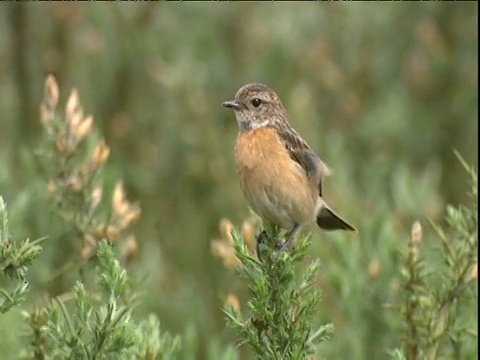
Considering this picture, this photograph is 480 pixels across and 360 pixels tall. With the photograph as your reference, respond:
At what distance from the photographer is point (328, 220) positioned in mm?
4473

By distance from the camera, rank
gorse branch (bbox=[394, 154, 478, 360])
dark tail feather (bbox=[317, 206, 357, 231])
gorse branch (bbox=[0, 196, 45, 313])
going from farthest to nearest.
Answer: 1. dark tail feather (bbox=[317, 206, 357, 231])
2. gorse branch (bbox=[394, 154, 478, 360])
3. gorse branch (bbox=[0, 196, 45, 313])

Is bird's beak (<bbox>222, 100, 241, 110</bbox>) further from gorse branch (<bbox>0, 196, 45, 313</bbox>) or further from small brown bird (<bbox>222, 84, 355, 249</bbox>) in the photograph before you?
gorse branch (<bbox>0, 196, 45, 313</bbox>)

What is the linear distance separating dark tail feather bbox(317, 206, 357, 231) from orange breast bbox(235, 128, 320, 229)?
0.17ft

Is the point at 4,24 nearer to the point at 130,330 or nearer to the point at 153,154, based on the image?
the point at 153,154

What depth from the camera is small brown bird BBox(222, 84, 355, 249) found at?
14.0 feet

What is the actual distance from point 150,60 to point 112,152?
28.3 inches

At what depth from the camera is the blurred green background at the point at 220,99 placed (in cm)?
677

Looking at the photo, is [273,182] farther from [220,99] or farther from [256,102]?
[220,99]

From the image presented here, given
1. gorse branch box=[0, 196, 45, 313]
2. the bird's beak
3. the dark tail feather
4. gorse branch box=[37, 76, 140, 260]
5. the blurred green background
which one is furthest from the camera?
the blurred green background

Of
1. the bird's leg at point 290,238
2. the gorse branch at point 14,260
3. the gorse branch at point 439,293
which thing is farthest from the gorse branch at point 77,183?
the gorse branch at point 14,260

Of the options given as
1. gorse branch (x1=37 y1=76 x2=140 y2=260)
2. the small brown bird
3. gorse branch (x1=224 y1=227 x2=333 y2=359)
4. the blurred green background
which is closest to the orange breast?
the small brown bird

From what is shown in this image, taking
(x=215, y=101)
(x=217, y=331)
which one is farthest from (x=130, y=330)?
(x=215, y=101)

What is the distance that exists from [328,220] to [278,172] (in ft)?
0.89

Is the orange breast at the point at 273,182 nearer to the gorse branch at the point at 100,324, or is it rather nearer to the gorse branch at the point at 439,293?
the gorse branch at the point at 439,293
